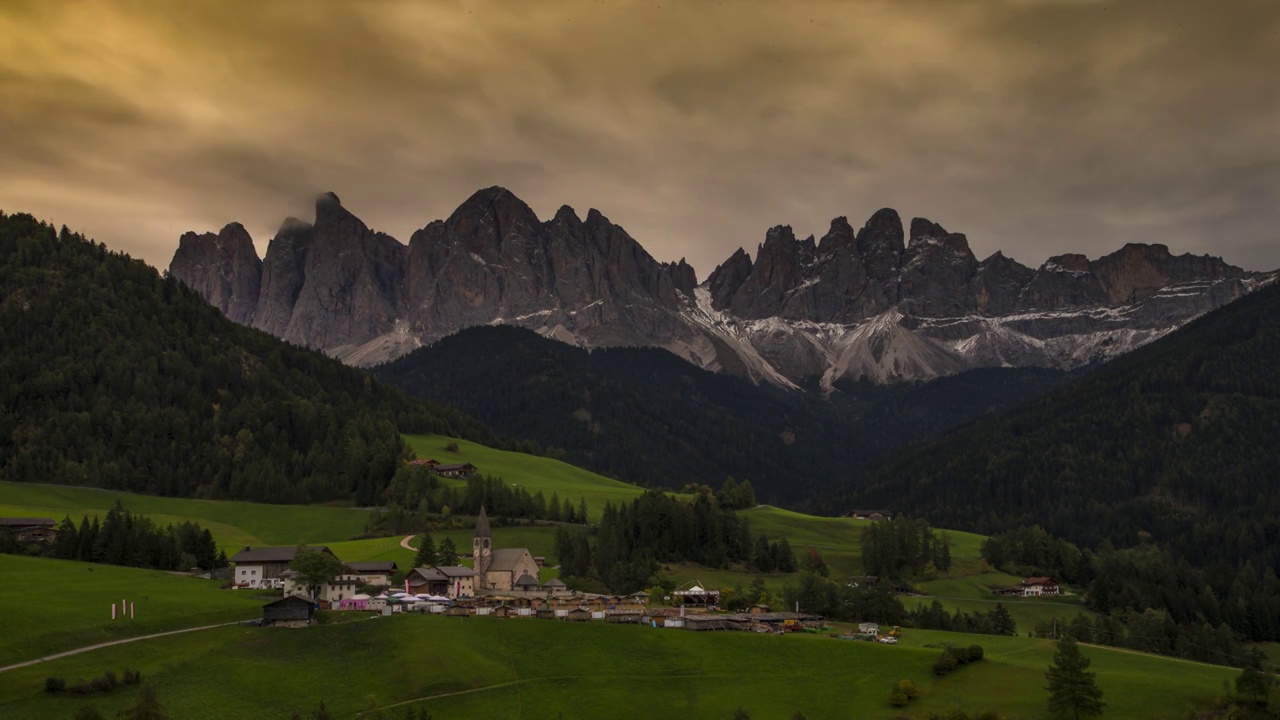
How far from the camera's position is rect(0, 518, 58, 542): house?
14900cm

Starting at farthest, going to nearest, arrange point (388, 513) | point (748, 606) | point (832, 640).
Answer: point (388, 513) → point (748, 606) → point (832, 640)

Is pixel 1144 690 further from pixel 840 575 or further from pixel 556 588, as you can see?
pixel 840 575

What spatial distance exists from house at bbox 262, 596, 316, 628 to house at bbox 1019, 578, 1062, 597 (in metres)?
109

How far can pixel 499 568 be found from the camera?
493 feet

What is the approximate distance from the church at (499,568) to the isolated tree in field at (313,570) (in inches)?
912

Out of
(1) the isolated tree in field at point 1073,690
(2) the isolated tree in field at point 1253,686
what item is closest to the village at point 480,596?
(1) the isolated tree in field at point 1073,690

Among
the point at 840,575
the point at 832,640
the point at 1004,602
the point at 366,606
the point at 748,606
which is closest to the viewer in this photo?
the point at 832,640

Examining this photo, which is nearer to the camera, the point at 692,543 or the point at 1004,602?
the point at 1004,602

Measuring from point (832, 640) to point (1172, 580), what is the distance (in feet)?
304

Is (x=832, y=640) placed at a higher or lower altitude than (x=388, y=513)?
lower

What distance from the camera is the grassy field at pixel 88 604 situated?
10269 centimetres

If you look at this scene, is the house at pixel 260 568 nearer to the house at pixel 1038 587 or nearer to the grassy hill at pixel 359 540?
the grassy hill at pixel 359 540

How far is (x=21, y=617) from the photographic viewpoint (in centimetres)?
10531

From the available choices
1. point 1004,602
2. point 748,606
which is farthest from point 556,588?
point 1004,602
